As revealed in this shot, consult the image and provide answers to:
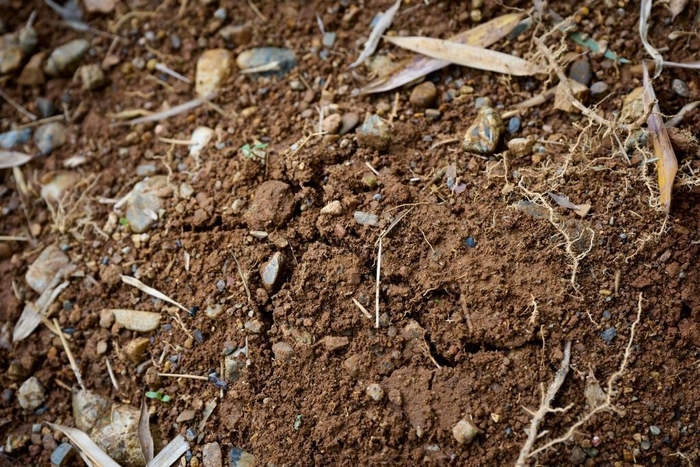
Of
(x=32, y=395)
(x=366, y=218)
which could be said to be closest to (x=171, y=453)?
(x=32, y=395)

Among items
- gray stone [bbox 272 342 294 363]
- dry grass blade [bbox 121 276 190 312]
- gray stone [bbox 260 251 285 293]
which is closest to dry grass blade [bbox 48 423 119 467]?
dry grass blade [bbox 121 276 190 312]

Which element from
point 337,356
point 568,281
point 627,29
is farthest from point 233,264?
point 627,29

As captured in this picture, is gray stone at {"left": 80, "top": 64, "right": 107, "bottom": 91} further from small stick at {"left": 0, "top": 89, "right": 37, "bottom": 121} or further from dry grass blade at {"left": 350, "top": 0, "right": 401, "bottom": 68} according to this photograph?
dry grass blade at {"left": 350, "top": 0, "right": 401, "bottom": 68}

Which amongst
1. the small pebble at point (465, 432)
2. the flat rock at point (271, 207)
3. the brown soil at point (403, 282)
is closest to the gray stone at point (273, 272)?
the brown soil at point (403, 282)

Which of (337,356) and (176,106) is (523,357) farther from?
(176,106)

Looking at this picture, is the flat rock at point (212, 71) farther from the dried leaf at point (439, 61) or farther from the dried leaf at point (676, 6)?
the dried leaf at point (676, 6)

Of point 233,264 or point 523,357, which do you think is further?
point 233,264
